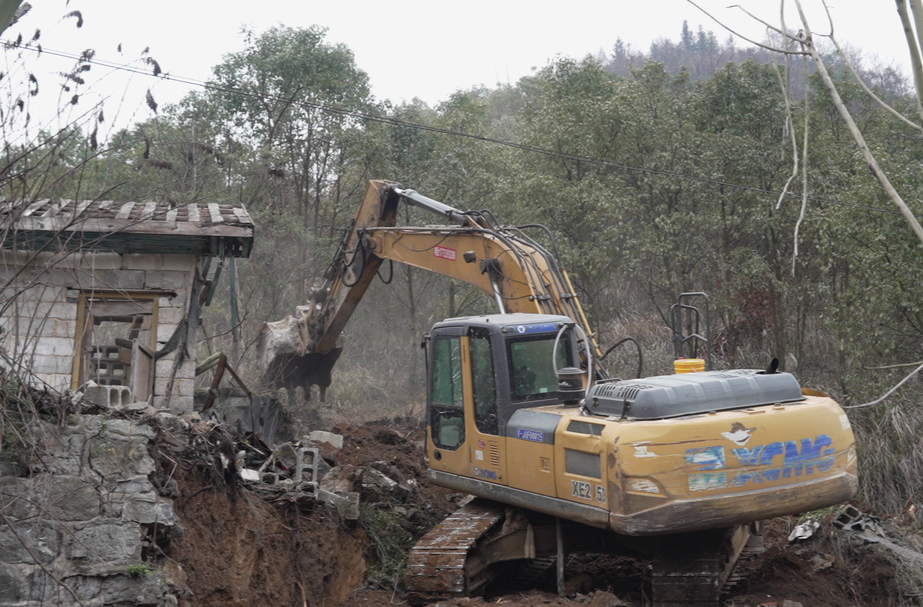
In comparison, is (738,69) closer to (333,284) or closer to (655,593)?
(333,284)

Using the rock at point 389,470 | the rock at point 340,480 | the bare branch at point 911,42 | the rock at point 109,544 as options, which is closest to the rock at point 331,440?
the rock at point 389,470

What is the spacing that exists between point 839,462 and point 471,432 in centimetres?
318

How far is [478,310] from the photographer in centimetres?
2181

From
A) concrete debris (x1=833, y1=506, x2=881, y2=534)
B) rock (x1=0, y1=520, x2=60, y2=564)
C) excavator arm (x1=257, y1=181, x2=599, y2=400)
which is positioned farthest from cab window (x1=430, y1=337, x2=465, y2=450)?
concrete debris (x1=833, y1=506, x2=881, y2=534)

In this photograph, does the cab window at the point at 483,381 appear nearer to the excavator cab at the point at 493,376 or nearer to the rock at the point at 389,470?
the excavator cab at the point at 493,376

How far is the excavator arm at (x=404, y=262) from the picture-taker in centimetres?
907

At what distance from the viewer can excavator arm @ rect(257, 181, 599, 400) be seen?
9070 millimetres

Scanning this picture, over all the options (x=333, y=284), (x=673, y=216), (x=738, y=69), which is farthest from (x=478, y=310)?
(x=333, y=284)

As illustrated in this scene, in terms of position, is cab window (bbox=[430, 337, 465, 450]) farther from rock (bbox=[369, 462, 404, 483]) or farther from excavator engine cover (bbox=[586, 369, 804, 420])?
rock (bbox=[369, 462, 404, 483])

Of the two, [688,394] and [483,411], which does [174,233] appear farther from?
[688,394]

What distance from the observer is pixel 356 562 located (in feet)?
28.5

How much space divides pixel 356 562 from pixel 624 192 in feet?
39.2

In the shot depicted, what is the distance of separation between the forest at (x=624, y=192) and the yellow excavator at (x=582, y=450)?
5145 millimetres

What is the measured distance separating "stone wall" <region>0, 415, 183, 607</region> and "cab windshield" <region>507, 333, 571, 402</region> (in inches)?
126
